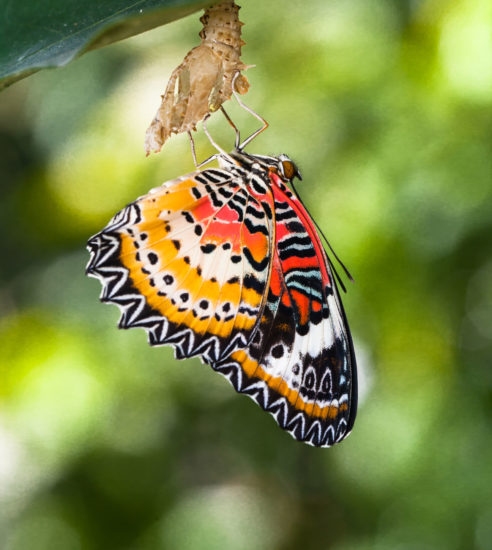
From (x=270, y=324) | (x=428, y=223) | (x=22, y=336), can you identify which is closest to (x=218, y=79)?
(x=270, y=324)

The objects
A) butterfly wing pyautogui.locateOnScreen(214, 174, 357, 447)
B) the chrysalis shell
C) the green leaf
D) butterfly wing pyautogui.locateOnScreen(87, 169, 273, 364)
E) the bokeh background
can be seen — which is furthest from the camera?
the bokeh background

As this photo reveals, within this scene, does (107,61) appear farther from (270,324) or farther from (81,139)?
(270,324)

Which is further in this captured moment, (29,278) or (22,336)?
(29,278)

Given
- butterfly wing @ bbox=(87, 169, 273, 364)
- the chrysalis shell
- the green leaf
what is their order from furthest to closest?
butterfly wing @ bbox=(87, 169, 273, 364)
the chrysalis shell
the green leaf

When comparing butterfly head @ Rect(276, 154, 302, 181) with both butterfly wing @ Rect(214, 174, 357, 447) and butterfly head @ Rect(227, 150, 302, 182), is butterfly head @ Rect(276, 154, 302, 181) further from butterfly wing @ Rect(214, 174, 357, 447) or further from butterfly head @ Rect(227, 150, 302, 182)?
butterfly wing @ Rect(214, 174, 357, 447)

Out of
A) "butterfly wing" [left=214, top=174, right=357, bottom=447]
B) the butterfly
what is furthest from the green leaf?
"butterfly wing" [left=214, top=174, right=357, bottom=447]

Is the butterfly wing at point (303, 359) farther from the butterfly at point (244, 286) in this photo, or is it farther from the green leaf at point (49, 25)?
the green leaf at point (49, 25)

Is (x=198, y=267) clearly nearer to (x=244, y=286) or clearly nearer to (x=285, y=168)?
(x=244, y=286)
